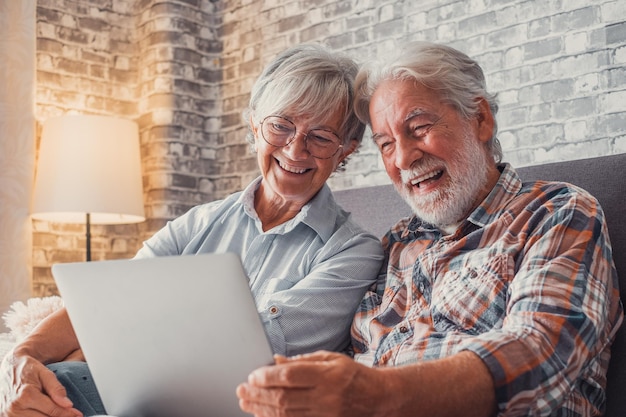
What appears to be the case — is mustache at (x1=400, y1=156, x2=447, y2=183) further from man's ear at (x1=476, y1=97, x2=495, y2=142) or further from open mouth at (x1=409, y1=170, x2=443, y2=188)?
man's ear at (x1=476, y1=97, x2=495, y2=142)

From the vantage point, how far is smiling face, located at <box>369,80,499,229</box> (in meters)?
1.58

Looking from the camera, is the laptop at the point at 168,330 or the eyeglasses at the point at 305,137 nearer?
the laptop at the point at 168,330

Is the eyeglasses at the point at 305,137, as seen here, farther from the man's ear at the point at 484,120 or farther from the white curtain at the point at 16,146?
the white curtain at the point at 16,146

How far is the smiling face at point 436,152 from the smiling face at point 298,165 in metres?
0.21

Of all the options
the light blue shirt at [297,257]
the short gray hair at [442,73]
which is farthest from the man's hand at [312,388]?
the short gray hair at [442,73]

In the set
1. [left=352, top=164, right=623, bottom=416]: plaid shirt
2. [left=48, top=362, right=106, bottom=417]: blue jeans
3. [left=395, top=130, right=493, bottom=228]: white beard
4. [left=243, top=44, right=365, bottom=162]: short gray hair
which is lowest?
[left=48, top=362, right=106, bottom=417]: blue jeans

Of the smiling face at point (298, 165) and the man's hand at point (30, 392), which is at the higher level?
the smiling face at point (298, 165)

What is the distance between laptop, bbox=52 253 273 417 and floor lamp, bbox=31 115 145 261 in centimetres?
185

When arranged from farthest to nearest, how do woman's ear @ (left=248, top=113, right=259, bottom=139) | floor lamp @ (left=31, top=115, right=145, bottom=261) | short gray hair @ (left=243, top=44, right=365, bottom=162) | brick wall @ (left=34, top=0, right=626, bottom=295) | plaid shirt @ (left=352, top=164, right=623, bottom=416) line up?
floor lamp @ (left=31, top=115, right=145, bottom=261) → brick wall @ (left=34, top=0, right=626, bottom=295) → woman's ear @ (left=248, top=113, right=259, bottom=139) → short gray hair @ (left=243, top=44, right=365, bottom=162) → plaid shirt @ (left=352, top=164, right=623, bottom=416)

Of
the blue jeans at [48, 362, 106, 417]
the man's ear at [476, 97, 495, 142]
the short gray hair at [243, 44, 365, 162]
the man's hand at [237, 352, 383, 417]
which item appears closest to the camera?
the man's hand at [237, 352, 383, 417]

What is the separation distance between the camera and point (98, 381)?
4.38ft

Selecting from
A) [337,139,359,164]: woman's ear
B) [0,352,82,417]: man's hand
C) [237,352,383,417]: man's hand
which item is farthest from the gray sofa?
[0,352,82,417]: man's hand

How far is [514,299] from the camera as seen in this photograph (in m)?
1.25

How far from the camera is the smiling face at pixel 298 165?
70.6 inches
